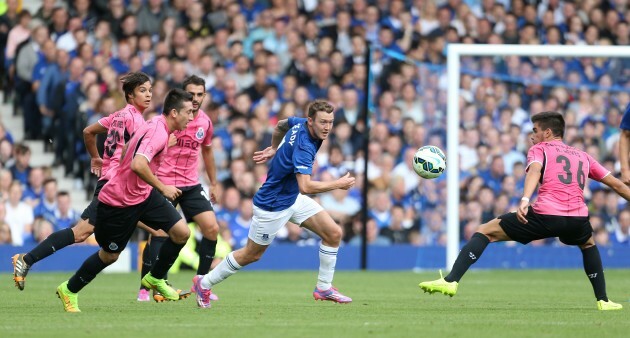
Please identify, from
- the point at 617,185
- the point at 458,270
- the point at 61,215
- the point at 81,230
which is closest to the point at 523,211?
the point at 458,270

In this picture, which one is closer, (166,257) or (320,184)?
(320,184)

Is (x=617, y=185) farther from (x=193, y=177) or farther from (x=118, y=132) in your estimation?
(x=118, y=132)

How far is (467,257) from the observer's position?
10.4 metres

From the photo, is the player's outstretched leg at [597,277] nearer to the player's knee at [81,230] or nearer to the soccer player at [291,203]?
the soccer player at [291,203]

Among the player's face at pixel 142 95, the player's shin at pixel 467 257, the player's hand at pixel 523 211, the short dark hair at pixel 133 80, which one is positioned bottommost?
the player's shin at pixel 467 257

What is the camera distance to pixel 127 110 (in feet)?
36.3

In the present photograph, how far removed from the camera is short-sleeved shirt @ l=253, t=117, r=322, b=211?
1062 cm

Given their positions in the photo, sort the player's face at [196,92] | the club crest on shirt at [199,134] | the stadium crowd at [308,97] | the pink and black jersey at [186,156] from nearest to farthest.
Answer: the player's face at [196,92] < the pink and black jersey at [186,156] < the club crest on shirt at [199,134] < the stadium crowd at [308,97]

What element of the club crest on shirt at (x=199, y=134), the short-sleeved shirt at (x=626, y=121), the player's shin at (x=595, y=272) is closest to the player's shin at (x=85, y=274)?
the club crest on shirt at (x=199, y=134)

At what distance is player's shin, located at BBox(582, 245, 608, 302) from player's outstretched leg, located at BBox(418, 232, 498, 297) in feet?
2.83

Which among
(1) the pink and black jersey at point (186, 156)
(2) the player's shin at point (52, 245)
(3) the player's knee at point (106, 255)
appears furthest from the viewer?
(1) the pink and black jersey at point (186, 156)

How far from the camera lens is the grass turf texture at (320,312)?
8281 mm

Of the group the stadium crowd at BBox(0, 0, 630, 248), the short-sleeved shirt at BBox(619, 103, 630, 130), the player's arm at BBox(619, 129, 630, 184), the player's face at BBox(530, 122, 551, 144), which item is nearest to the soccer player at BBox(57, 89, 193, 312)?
the player's face at BBox(530, 122, 551, 144)

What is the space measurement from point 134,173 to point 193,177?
6.98 ft
